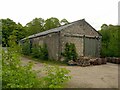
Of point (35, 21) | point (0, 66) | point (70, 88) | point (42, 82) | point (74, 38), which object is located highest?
point (35, 21)

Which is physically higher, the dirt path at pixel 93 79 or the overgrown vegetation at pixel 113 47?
Result: the overgrown vegetation at pixel 113 47

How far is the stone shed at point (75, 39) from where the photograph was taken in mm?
21016


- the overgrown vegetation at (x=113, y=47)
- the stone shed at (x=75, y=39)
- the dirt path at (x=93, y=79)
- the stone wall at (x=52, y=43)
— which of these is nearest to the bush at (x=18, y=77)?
the dirt path at (x=93, y=79)

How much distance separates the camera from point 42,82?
17.5ft


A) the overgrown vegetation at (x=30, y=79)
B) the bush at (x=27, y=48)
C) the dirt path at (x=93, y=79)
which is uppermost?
the bush at (x=27, y=48)

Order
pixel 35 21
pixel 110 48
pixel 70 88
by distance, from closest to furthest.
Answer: pixel 70 88, pixel 110 48, pixel 35 21

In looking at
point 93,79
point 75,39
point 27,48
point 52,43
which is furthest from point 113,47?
point 27,48

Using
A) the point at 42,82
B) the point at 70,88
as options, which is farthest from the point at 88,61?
the point at 42,82

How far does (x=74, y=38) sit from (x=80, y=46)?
3.96 ft

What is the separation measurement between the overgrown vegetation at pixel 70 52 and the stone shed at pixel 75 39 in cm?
44

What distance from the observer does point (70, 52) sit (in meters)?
20.6

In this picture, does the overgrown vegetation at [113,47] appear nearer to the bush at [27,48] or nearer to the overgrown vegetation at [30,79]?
the bush at [27,48]

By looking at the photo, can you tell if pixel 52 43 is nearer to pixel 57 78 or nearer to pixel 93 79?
pixel 93 79

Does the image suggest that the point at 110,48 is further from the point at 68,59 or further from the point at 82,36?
the point at 68,59
